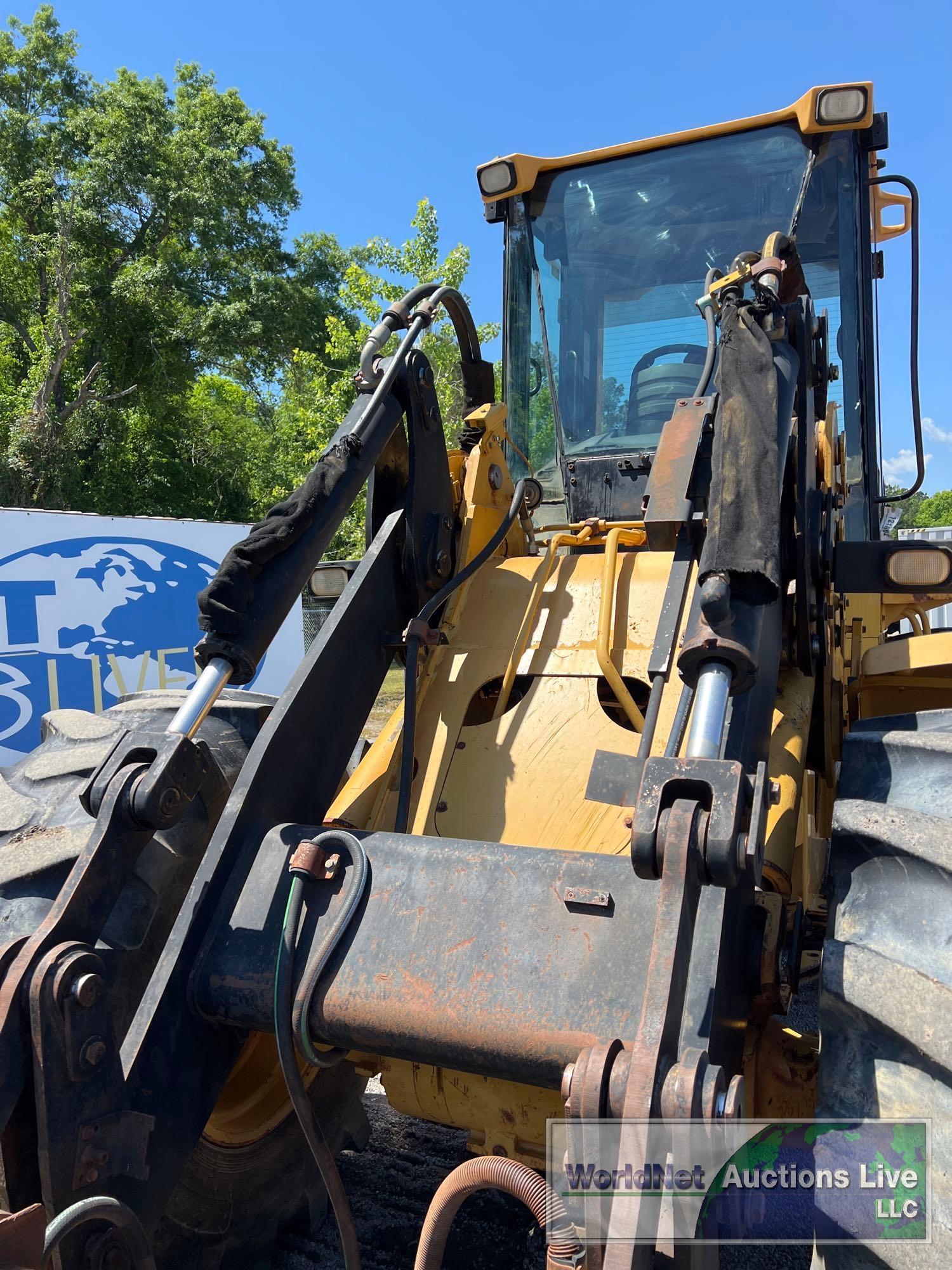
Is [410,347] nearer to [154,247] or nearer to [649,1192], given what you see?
[649,1192]

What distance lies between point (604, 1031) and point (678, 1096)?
1.13ft

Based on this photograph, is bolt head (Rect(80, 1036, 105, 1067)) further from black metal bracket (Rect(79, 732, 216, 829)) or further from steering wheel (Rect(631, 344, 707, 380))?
steering wheel (Rect(631, 344, 707, 380))

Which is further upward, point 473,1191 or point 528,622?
point 528,622

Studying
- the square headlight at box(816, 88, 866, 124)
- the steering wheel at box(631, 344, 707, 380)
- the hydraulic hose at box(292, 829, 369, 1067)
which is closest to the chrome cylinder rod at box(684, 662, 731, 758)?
the hydraulic hose at box(292, 829, 369, 1067)

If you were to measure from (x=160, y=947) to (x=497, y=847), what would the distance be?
36.2 inches

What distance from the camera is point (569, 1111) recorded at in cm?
148

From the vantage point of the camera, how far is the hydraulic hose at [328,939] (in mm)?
1898

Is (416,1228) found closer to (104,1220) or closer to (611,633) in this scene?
(104,1220)

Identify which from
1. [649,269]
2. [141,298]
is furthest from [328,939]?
[141,298]

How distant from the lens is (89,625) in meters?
7.33

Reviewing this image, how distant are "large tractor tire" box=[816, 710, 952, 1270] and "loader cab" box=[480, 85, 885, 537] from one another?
6.32ft

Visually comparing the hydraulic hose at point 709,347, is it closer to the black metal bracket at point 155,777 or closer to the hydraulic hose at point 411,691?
the hydraulic hose at point 411,691

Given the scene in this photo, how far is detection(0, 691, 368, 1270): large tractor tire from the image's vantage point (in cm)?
224

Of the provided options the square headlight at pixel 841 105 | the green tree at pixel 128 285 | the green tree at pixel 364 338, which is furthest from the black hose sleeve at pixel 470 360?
the green tree at pixel 128 285
